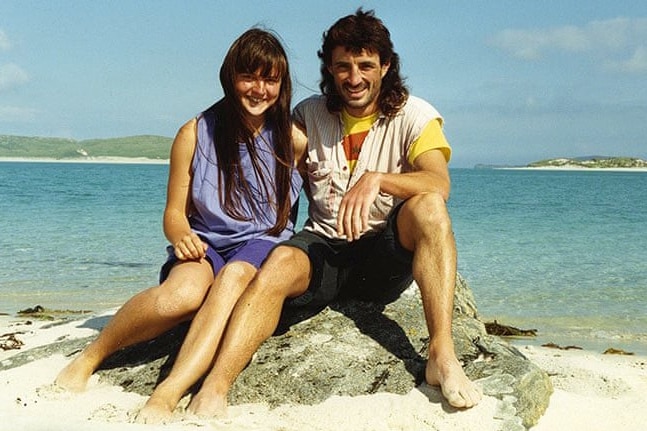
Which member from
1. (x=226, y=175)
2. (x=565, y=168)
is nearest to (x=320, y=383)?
(x=226, y=175)

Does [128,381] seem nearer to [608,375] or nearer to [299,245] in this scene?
[299,245]

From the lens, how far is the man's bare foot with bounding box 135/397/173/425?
11.4ft

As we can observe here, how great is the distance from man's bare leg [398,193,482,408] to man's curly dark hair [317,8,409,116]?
2.55ft

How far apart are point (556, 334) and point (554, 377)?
2377mm

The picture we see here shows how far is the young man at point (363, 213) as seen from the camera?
3.75 m

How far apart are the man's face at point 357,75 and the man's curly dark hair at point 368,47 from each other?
4cm

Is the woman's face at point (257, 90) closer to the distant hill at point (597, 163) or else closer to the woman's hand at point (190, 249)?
the woman's hand at point (190, 249)

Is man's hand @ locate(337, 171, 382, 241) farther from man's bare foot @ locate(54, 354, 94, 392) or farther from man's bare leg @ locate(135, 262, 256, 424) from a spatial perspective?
man's bare foot @ locate(54, 354, 94, 392)

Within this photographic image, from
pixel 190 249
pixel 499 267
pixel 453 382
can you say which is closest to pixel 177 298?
pixel 190 249

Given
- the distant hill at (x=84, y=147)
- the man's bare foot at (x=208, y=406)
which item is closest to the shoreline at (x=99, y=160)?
the distant hill at (x=84, y=147)

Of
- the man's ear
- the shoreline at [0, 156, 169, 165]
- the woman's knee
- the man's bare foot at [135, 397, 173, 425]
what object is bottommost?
the shoreline at [0, 156, 169, 165]

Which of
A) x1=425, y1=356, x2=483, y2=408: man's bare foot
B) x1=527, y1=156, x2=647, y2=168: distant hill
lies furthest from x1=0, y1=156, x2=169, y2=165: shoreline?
x1=425, y1=356, x2=483, y2=408: man's bare foot

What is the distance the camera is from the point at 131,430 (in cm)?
337

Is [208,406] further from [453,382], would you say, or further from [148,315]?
[453,382]
